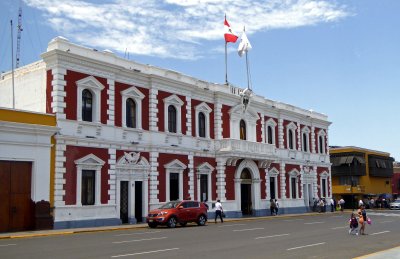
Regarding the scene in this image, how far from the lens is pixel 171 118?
3744 cm

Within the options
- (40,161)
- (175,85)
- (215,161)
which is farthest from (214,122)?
(40,161)

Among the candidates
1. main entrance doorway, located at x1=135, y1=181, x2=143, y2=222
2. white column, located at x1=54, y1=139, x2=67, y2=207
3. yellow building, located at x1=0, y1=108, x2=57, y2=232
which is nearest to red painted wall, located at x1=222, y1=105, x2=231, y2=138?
main entrance doorway, located at x1=135, y1=181, x2=143, y2=222

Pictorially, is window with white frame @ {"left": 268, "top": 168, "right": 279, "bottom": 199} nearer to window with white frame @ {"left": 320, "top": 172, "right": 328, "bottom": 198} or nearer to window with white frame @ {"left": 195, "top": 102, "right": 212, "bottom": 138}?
window with white frame @ {"left": 195, "top": 102, "right": 212, "bottom": 138}

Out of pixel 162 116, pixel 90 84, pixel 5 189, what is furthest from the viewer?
pixel 162 116

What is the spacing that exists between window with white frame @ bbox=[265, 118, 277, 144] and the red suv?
60.6ft

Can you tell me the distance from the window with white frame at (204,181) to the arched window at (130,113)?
7344mm

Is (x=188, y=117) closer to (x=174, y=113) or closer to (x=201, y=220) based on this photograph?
(x=174, y=113)

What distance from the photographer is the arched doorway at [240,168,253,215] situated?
4391 cm

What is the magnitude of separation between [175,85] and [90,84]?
8092 mm

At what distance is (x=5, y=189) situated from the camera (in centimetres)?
2656

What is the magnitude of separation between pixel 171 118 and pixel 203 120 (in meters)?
4.14

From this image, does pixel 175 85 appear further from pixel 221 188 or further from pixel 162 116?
pixel 221 188

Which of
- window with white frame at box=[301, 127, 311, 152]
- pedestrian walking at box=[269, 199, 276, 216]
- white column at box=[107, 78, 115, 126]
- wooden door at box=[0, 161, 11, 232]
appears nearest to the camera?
wooden door at box=[0, 161, 11, 232]

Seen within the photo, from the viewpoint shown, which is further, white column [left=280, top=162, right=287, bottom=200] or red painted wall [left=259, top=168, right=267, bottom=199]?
white column [left=280, top=162, right=287, bottom=200]
